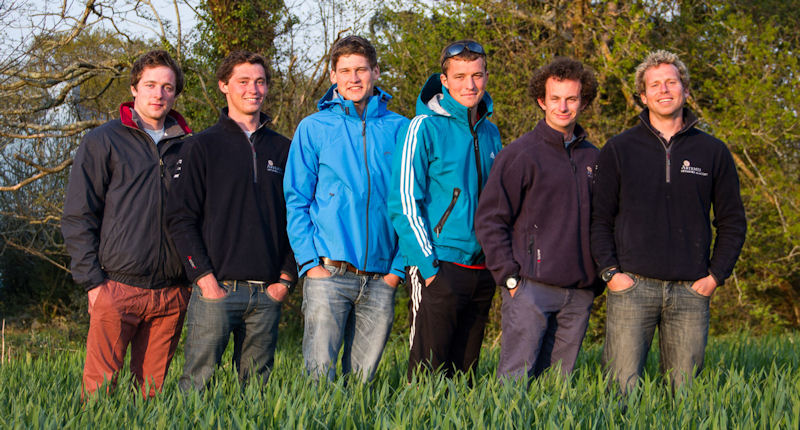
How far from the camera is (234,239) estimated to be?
12.0 ft

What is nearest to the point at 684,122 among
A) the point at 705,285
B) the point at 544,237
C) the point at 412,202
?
the point at 705,285

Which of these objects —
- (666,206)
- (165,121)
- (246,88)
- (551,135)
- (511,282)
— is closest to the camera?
(511,282)

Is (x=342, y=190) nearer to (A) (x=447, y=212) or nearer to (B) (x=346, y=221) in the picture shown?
(B) (x=346, y=221)

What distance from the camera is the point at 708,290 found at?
364 cm

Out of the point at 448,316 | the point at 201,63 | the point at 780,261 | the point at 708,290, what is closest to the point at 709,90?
the point at 780,261

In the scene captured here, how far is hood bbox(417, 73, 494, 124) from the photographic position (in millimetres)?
3793

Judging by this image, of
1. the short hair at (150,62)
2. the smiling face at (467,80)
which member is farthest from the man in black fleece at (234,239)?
the smiling face at (467,80)

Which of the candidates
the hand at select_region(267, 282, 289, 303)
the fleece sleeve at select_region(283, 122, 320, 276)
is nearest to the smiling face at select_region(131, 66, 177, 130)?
the fleece sleeve at select_region(283, 122, 320, 276)

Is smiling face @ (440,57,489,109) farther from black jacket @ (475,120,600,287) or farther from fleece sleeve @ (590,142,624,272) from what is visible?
fleece sleeve @ (590,142,624,272)

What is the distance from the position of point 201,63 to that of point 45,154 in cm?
221

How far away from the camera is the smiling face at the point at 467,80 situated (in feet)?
12.4

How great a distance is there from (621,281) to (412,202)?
1.10m

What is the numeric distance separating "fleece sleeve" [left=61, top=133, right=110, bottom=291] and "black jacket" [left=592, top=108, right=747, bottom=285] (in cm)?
248

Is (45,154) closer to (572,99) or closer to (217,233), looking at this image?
(217,233)
